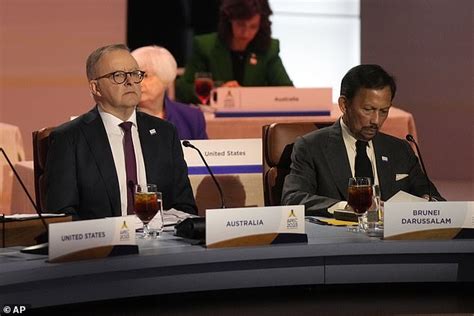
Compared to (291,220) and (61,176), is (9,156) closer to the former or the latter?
(61,176)

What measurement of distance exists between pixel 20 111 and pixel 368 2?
363cm

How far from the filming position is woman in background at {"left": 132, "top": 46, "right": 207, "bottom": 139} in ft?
19.7

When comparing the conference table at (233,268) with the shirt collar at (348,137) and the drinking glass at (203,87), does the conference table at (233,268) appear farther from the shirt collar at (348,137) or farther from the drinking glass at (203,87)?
the drinking glass at (203,87)

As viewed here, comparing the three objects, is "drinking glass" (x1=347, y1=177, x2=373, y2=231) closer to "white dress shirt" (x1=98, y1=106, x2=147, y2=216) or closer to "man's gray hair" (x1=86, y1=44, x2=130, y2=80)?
"white dress shirt" (x1=98, y1=106, x2=147, y2=216)

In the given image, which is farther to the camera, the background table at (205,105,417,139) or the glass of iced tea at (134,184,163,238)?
the background table at (205,105,417,139)

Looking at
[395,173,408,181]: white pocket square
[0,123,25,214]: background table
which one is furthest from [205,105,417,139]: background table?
[395,173,408,181]: white pocket square

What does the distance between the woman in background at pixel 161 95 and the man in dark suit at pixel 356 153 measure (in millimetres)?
1449

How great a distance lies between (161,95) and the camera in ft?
19.9

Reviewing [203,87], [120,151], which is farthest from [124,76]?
[203,87]

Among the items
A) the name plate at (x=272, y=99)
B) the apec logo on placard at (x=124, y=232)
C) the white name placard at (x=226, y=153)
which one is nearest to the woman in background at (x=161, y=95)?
the white name placard at (x=226, y=153)

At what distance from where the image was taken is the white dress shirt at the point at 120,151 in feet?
14.7

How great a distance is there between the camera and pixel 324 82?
11039mm

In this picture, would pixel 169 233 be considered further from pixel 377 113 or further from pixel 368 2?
pixel 368 2

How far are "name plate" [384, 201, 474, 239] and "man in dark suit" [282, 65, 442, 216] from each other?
27.8 inches
